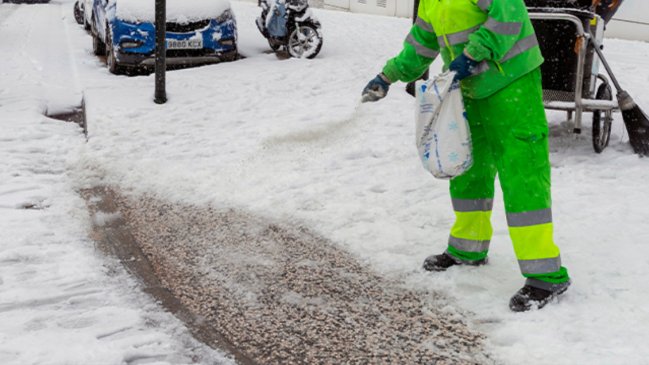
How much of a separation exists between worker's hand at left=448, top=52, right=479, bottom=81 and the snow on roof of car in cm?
731

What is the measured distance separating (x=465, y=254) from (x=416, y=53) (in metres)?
1.18

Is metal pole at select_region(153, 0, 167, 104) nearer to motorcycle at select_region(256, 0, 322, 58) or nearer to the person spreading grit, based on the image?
motorcycle at select_region(256, 0, 322, 58)

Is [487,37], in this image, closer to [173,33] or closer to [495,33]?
[495,33]

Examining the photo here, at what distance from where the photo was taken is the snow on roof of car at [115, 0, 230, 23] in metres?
10.2

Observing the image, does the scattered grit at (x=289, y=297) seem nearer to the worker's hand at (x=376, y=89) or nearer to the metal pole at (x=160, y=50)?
the worker's hand at (x=376, y=89)

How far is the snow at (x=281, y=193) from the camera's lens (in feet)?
11.6

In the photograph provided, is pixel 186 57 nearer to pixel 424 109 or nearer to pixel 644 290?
pixel 424 109

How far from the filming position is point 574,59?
6730 millimetres

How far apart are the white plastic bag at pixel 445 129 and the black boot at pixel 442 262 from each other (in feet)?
2.08

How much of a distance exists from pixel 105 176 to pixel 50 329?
2.85m

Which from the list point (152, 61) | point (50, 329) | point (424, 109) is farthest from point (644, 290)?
point (152, 61)

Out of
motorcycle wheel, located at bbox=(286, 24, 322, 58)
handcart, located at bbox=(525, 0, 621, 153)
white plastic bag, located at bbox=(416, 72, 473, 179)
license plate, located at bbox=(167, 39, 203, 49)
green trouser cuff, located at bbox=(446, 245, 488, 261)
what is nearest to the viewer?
white plastic bag, located at bbox=(416, 72, 473, 179)

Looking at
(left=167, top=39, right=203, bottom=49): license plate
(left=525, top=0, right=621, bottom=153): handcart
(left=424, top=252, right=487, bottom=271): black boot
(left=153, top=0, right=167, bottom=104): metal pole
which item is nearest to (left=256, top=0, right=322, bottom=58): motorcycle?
(left=167, top=39, right=203, bottom=49): license plate

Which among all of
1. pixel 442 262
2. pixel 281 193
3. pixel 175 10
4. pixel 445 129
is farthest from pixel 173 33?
pixel 445 129
